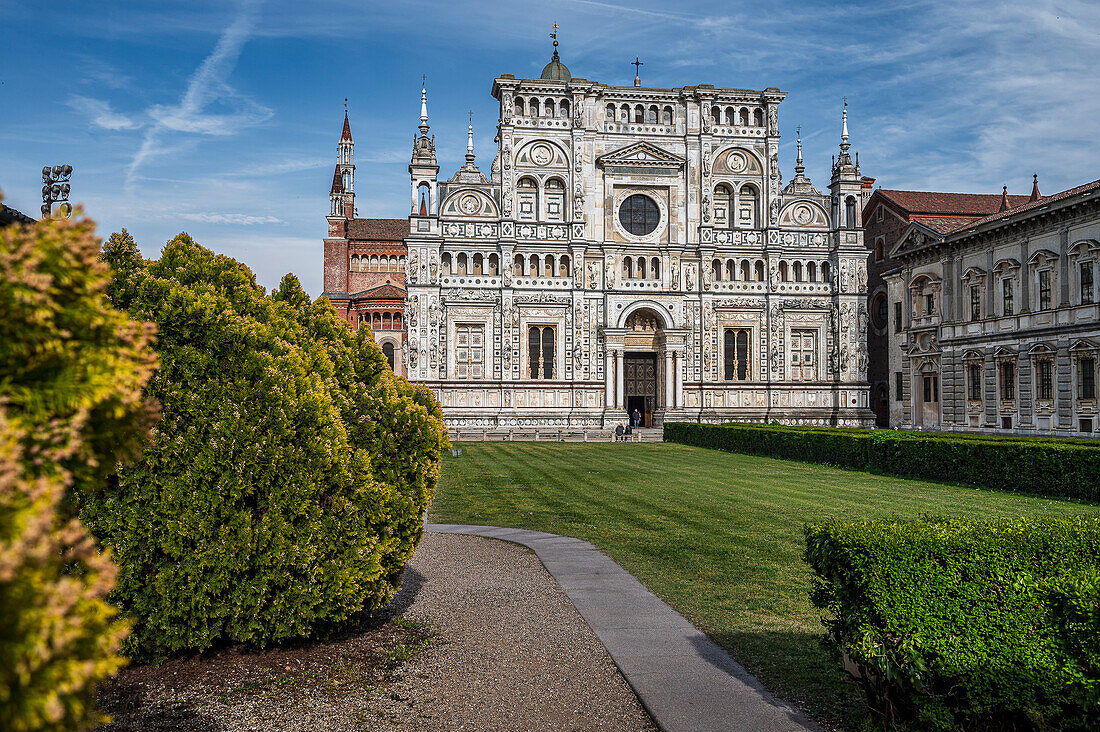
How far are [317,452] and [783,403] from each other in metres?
47.2

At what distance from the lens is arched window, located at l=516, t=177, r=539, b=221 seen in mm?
50281

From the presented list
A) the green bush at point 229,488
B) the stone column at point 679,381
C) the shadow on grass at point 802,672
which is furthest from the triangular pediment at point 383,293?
the shadow on grass at point 802,672

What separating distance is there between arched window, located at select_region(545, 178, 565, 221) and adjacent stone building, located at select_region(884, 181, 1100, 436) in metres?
21.1

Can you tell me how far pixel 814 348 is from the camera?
5219 cm

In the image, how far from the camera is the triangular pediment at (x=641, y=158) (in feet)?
168

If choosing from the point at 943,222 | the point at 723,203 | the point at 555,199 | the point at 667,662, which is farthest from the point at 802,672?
the point at 943,222

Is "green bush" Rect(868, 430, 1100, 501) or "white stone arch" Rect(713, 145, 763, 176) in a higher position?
"white stone arch" Rect(713, 145, 763, 176)

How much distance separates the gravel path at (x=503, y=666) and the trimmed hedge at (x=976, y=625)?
77.0 inches

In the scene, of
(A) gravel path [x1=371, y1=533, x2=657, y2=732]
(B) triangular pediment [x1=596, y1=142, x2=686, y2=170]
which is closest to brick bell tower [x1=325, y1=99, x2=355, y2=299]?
(B) triangular pediment [x1=596, y1=142, x2=686, y2=170]

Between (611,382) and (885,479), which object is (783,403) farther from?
(885,479)

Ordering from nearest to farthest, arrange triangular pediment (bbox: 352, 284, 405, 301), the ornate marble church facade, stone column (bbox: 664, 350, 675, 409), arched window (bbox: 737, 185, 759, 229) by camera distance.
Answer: the ornate marble church facade < stone column (bbox: 664, 350, 675, 409) < arched window (bbox: 737, 185, 759, 229) < triangular pediment (bbox: 352, 284, 405, 301)

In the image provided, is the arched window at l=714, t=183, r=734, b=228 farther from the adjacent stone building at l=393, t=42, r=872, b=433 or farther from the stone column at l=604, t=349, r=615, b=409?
the stone column at l=604, t=349, r=615, b=409

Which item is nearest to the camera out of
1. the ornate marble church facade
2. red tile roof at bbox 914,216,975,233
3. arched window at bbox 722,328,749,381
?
red tile roof at bbox 914,216,975,233

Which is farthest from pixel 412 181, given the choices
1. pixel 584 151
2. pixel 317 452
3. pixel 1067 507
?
pixel 317 452
